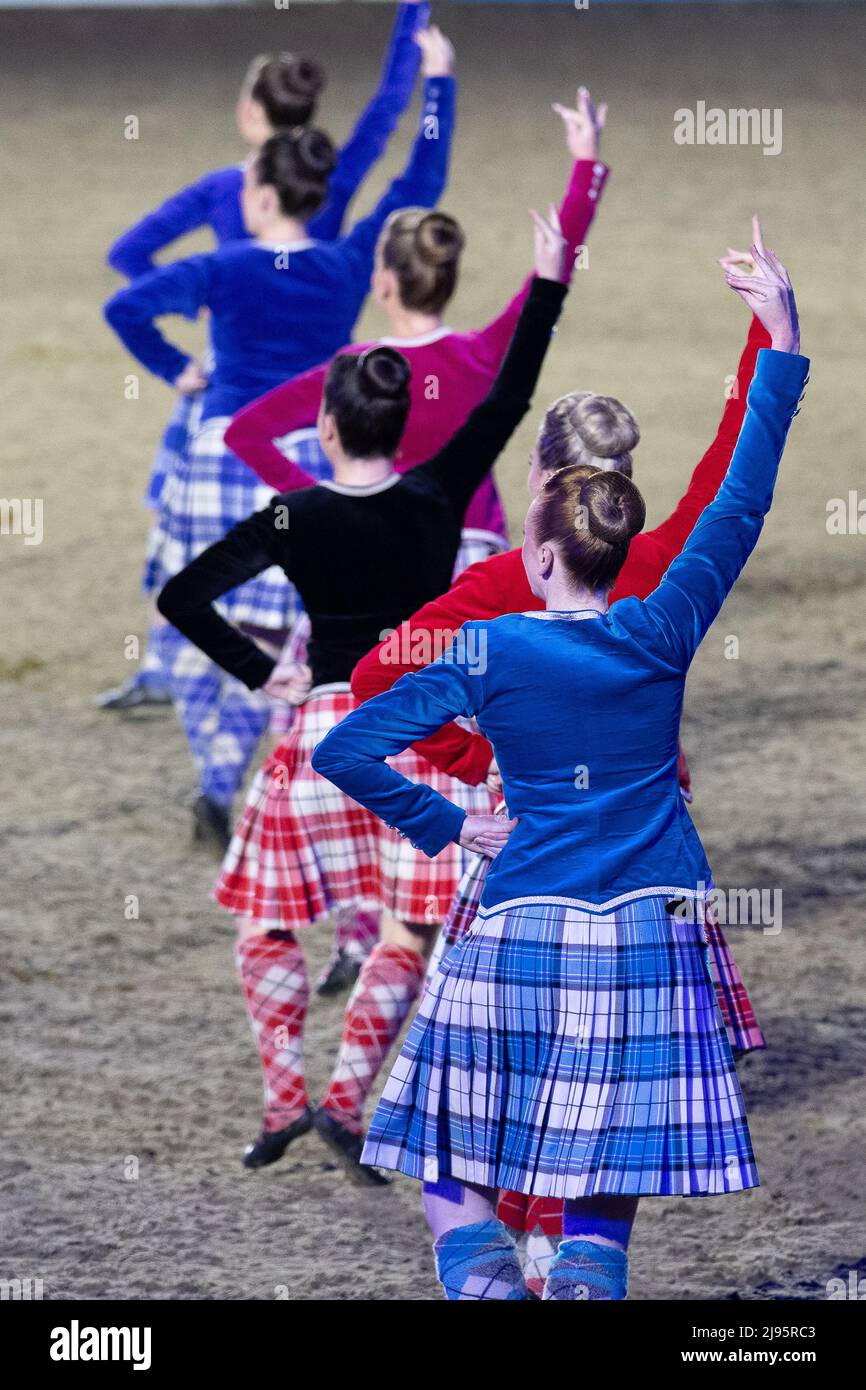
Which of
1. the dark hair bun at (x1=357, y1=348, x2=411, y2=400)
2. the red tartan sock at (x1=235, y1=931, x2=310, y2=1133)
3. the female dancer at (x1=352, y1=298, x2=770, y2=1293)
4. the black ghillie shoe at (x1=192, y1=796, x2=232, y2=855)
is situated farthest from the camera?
the black ghillie shoe at (x1=192, y1=796, x2=232, y2=855)

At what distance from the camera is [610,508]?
302 centimetres

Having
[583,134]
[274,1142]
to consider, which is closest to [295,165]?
[583,134]

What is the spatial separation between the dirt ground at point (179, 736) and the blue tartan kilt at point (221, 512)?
0.81 metres

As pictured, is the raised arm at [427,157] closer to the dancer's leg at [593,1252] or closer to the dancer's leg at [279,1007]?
the dancer's leg at [279,1007]

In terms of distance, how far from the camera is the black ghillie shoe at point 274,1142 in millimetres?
4293

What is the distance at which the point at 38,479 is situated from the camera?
1098 centimetres

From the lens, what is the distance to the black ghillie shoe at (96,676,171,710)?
780 cm

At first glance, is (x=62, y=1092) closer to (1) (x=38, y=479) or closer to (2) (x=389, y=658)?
(2) (x=389, y=658)

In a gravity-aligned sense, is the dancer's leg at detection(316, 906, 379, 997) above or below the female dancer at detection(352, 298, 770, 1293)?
below

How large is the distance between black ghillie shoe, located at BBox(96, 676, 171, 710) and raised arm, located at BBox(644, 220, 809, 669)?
4.88 meters

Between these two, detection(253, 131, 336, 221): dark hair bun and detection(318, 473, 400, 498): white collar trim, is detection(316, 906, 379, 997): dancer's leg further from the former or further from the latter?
detection(253, 131, 336, 221): dark hair bun

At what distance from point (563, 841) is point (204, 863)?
10.8 feet

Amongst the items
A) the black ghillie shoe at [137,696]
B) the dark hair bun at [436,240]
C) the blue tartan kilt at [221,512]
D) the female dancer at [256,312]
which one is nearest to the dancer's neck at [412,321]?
the dark hair bun at [436,240]

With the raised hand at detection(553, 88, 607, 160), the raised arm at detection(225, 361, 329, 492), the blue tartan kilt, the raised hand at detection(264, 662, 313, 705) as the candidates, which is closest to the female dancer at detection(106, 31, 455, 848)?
the blue tartan kilt
